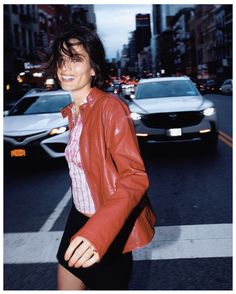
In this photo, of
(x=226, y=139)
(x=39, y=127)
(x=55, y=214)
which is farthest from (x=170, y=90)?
(x=226, y=139)

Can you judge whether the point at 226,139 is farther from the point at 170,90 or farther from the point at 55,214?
the point at 170,90

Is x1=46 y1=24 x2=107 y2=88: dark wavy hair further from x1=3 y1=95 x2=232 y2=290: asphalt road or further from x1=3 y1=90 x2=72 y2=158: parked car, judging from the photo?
x1=3 y1=95 x2=232 y2=290: asphalt road

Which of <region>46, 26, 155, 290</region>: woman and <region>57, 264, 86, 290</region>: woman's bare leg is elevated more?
<region>46, 26, 155, 290</region>: woman

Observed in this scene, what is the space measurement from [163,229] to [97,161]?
3.97 metres

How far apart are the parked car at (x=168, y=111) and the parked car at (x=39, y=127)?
0.97 feet

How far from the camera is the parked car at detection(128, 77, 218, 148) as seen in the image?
1524 millimetres

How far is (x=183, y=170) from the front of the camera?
7.60m

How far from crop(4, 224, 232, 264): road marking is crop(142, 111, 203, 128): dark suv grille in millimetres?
2385

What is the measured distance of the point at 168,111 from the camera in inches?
63.7

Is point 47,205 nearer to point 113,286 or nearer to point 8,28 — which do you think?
point 113,286

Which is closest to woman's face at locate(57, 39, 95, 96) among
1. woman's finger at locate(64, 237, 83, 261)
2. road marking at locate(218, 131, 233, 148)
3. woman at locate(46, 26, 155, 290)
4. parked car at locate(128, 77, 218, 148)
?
woman at locate(46, 26, 155, 290)

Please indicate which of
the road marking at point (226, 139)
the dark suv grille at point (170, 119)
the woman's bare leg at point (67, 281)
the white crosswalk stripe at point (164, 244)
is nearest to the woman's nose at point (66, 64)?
the dark suv grille at point (170, 119)

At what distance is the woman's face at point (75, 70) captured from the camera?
914mm

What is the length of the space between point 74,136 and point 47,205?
204 inches
